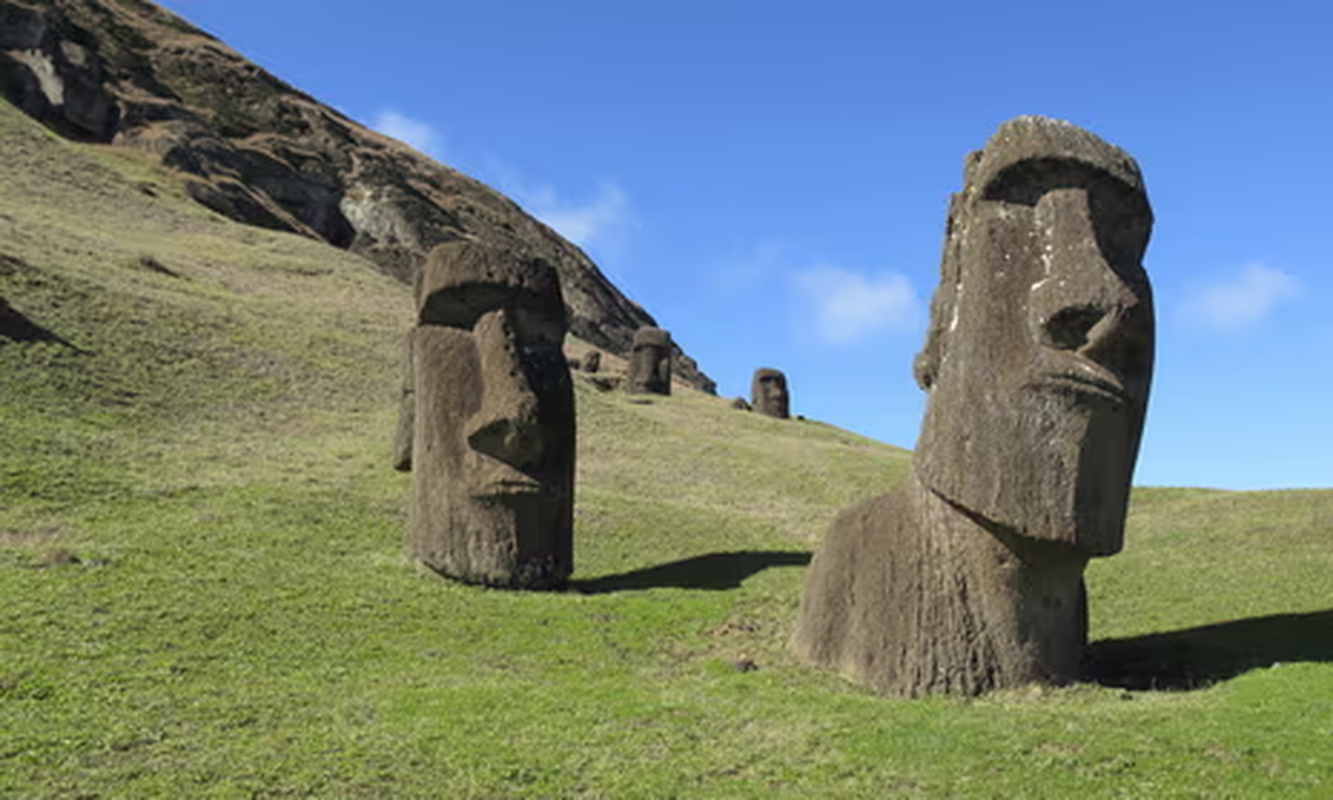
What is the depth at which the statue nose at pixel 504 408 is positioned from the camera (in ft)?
50.2

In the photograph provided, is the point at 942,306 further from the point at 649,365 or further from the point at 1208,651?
the point at 649,365

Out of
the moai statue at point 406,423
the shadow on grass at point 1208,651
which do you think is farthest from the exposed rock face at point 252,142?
the shadow on grass at point 1208,651

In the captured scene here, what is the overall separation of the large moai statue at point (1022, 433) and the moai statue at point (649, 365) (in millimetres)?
40421

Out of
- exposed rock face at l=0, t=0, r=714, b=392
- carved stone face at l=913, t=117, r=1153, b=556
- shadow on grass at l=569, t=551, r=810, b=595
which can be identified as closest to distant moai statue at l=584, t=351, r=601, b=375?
exposed rock face at l=0, t=0, r=714, b=392

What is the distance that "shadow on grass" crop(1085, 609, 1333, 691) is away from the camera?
32.7 ft

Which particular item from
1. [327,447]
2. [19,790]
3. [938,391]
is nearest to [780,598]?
[938,391]

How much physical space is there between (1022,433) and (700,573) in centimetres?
938

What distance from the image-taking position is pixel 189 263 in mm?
48250

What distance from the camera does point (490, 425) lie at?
50.2 ft

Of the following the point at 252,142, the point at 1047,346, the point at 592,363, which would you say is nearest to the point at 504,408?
the point at 1047,346

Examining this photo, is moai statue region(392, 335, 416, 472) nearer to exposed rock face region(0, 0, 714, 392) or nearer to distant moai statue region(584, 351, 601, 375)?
distant moai statue region(584, 351, 601, 375)

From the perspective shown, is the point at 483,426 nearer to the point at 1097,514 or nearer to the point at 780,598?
the point at 780,598

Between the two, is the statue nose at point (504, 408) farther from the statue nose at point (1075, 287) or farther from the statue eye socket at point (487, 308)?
the statue nose at point (1075, 287)

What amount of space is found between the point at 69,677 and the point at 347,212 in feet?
286
